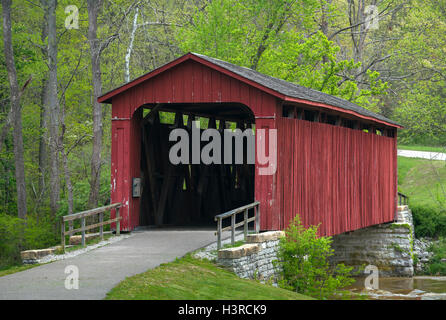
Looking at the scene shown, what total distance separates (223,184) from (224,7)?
900 cm

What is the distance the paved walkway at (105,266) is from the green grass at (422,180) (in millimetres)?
19548

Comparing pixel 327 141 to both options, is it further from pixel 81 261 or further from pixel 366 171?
pixel 81 261

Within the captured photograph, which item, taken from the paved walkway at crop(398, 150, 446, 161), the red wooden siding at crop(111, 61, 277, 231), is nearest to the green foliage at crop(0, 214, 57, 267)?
the red wooden siding at crop(111, 61, 277, 231)

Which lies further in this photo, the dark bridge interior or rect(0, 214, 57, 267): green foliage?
rect(0, 214, 57, 267): green foliage

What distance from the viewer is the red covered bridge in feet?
49.4

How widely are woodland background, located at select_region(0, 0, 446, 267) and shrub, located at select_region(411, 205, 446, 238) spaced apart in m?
5.60

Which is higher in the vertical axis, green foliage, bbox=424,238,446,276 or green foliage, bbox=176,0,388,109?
green foliage, bbox=176,0,388,109

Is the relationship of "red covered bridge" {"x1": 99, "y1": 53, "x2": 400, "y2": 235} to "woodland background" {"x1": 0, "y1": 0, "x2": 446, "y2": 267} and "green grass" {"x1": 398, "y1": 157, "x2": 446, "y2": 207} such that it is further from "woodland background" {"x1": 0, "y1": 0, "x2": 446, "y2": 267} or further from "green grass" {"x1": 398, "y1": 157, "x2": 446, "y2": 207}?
"green grass" {"x1": 398, "y1": 157, "x2": 446, "y2": 207}

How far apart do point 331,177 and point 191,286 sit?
8.38 meters

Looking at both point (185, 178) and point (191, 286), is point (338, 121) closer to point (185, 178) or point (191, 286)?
point (185, 178)
